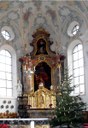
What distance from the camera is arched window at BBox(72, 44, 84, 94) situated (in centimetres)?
2170

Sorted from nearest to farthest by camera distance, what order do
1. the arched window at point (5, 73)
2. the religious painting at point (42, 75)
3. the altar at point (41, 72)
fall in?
the altar at point (41, 72) → the religious painting at point (42, 75) → the arched window at point (5, 73)

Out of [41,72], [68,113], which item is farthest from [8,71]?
[68,113]

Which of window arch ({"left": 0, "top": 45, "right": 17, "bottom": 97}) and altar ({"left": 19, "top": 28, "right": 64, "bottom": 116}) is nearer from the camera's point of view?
altar ({"left": 19, "top": 28, "right": 64, "bottom": 116})

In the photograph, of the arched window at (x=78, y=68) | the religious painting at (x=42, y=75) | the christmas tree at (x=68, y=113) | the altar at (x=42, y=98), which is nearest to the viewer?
the christmas tree at (x=68, y=113)

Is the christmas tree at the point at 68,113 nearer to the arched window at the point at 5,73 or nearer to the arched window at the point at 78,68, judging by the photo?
the arched window at the point at 78,68

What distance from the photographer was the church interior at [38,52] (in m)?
21.1

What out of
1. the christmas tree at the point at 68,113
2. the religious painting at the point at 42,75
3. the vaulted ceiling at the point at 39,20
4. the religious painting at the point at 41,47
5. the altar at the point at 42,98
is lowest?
the christmas tree at the point at 68,113

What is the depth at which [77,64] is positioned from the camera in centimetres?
2239

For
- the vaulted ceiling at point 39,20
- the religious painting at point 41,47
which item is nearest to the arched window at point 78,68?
the vaulted ceiling at point 39,20

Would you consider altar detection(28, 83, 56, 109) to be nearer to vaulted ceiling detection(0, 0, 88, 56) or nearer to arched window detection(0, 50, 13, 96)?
arched window detection(0, 50, 13, 96)

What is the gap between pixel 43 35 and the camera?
22.7 meters

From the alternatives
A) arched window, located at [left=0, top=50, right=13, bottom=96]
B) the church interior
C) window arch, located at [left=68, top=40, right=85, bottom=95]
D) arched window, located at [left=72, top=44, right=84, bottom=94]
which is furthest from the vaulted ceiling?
arched window, located at [left=0, top=50, right=13, bottom=96]

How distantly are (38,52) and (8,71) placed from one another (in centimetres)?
253

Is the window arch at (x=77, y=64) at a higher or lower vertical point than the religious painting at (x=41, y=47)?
lower
